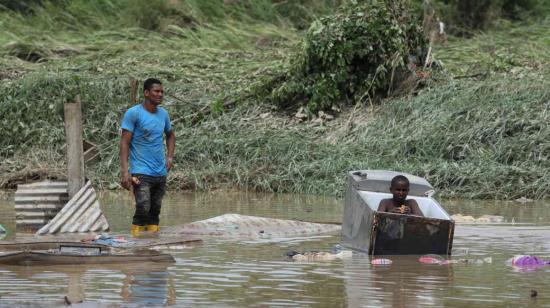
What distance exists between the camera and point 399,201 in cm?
1042

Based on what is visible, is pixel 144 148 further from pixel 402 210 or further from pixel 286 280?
pixel 286 280

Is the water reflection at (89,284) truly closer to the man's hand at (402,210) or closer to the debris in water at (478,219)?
the man's hand at (402,210)

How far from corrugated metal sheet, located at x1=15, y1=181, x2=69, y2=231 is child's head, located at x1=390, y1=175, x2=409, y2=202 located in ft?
12.2

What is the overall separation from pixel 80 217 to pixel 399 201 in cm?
322

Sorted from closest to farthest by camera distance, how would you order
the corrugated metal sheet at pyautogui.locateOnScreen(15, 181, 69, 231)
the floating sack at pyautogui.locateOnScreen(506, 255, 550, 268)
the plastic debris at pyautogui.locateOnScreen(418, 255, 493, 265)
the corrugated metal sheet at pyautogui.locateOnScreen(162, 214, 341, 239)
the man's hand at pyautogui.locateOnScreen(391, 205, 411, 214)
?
1. the floating sack at pyautogui.locateOnScreen(506, 255, 550, 268)
2. the plastic debris at pyautogui.locateOnScreen(418, 255, 493, 265)
3. the man's hand at pyautogui.locateOnScreen(391, 205, 411, 214)
4. the corrugated metal sheet at pyautogui.locateOnScreen(162, 214, 341, 239)
5. the corrugated metal sheet at pyautogui.locateOnScreen(15, 181, 69, 231)

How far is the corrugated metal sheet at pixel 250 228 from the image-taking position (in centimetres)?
1188

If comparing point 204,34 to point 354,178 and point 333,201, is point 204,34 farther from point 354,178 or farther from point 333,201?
point 354,178

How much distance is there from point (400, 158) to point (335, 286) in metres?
9.60

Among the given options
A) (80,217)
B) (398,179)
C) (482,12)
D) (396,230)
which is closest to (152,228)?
(80,217)

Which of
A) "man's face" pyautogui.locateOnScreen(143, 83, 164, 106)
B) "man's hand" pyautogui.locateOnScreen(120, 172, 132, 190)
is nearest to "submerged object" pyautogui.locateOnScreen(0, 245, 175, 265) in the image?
"man's hand" pyautogui.locateOnScreen(120, 172, 132, 190)

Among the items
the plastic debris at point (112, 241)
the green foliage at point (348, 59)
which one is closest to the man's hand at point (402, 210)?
the plastic debris at point (112, 241)

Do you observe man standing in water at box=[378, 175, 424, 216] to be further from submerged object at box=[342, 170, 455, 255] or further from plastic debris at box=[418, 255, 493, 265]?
plastic debris at box=[418, 255, 493, 265]

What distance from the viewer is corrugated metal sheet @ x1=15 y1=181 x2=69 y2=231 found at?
1235 cm

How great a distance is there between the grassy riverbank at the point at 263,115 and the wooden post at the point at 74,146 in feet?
12.0
